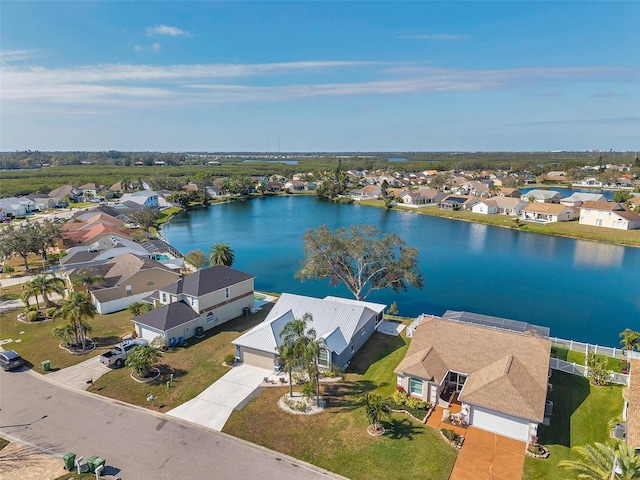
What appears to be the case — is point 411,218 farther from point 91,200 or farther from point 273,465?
point 91,200

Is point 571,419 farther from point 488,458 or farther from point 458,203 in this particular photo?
point 458,203

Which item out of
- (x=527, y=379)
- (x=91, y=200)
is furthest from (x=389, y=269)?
(x=91, y=200)

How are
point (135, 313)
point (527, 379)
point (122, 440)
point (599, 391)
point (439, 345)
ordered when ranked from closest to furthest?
point (122, 440)
point (527, 379)
point (599, 391)
point (439, 345)
point (135, 313)

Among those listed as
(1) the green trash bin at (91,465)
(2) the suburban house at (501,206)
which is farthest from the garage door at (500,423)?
(2) the suburban house at (501,206)

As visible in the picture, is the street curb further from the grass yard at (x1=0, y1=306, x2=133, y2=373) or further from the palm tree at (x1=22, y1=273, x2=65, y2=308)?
the palm tree at (x1=22, y1=273, x2=65, y2=308)

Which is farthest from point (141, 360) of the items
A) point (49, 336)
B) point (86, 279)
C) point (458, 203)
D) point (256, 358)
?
point (458, 203)

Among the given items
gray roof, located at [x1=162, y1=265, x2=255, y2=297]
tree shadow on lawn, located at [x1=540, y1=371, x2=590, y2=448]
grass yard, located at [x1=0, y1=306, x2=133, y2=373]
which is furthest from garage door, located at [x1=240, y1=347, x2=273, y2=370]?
tree shadow on lawn, located at [x1=540, y1=371, x2=590, y2=448]
